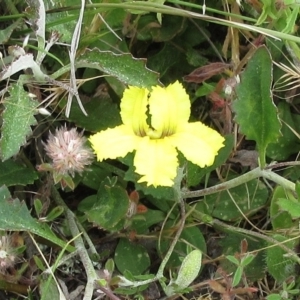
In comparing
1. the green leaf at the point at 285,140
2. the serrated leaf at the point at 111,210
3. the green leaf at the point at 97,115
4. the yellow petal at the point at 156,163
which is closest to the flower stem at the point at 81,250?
the serrated leaf at the point at 111,210

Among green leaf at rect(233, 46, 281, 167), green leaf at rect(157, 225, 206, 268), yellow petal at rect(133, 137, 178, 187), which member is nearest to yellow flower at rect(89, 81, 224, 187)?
yellow petal at rect(133, 137, 178, 187)

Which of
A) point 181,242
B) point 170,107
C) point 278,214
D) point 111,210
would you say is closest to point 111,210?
point 111,210

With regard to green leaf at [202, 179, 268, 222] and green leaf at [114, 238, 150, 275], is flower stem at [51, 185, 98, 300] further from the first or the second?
green leaf at [202, 179, 268, 222]

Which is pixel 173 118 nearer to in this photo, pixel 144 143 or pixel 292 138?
pixel 144 143

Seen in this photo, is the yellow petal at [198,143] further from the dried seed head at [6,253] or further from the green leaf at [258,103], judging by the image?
the dried seed head at [6,253]

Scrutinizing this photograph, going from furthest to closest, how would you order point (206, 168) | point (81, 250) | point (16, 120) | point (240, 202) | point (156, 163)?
point (240, 202) < point (206, 168) < point (81, 250) < point (16, 120) < point (156, 163)

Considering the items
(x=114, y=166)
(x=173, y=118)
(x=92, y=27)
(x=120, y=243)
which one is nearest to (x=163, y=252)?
(x=120, y=243)

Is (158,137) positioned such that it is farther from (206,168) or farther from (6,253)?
(6,253)
